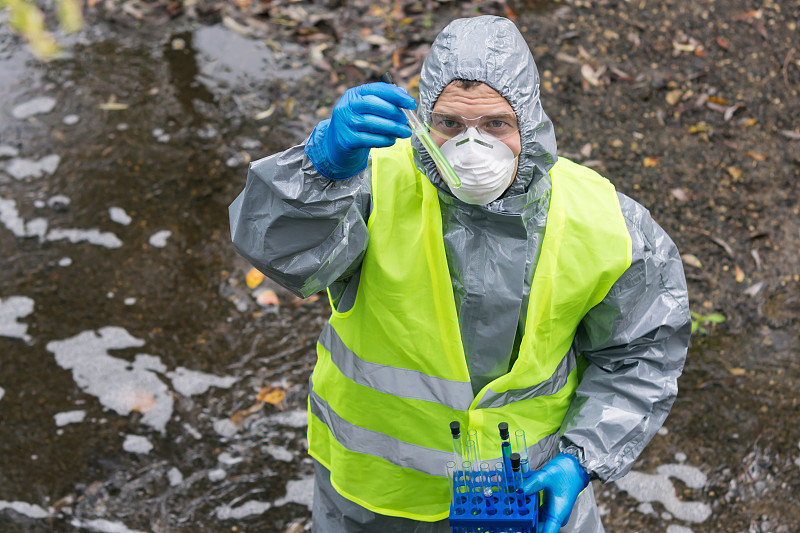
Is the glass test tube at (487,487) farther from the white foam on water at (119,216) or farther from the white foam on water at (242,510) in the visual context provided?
the white foam on water at (119,216)

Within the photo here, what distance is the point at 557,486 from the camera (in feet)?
7.99

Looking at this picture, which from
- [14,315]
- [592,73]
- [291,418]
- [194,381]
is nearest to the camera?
[291,418]

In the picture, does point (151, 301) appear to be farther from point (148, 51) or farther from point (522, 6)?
point (522, 6)

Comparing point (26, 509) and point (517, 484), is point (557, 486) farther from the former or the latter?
point (26, 509)

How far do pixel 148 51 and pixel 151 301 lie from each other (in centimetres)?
237

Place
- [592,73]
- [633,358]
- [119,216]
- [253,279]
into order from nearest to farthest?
[633,358] → [253,279] → [119,216] → [592,73]

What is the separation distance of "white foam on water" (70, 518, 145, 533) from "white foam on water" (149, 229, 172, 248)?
174 cm

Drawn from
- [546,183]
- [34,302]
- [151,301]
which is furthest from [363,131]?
[34,302]

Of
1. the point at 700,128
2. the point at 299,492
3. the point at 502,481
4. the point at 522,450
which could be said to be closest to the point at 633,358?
the point at 522,450

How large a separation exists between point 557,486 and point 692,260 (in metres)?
2.88

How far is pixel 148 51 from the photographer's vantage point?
20.8ft

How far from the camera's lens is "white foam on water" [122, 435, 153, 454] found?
13.8 ft

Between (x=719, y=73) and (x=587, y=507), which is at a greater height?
(x=587, y=507)

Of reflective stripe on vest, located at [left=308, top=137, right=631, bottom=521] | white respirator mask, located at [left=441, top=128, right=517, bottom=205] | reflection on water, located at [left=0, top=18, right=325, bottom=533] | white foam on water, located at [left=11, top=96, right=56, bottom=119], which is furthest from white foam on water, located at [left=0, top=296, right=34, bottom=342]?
white respirator mask, located at [left=441, top=128, right=517, bottom=205]
